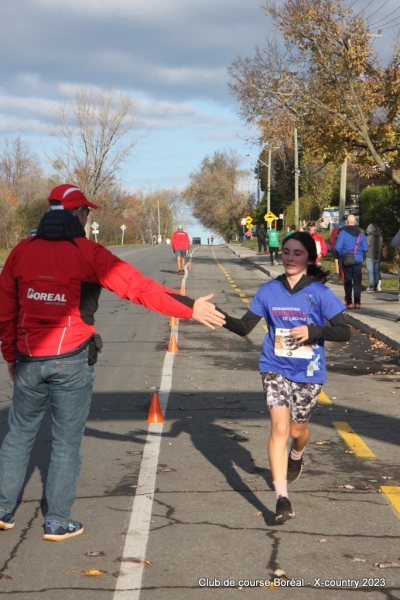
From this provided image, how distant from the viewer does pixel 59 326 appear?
17.2 feet

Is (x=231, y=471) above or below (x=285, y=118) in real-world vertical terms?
below

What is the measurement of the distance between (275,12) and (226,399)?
21454mm

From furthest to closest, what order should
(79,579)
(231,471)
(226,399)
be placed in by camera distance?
(226,399) → (231,471) → (79,579)

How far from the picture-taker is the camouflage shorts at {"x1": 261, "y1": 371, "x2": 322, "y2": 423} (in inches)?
229

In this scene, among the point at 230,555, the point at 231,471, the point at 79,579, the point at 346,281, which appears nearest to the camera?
the point at 79,579

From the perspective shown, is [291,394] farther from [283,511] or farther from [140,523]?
[140,523]

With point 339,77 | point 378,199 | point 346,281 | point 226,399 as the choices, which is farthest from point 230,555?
point 378,199

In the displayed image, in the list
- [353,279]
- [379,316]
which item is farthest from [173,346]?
[353,279]

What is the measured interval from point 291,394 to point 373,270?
18885 mm

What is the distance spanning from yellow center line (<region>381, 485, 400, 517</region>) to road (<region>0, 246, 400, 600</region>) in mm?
27

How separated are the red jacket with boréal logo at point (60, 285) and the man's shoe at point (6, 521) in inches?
37.9

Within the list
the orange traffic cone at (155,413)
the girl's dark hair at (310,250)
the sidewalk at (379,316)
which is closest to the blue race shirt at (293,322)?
the girl's dark hair at (310,250)

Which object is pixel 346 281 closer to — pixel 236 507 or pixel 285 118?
pixel 285 118

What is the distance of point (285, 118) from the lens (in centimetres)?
3147
